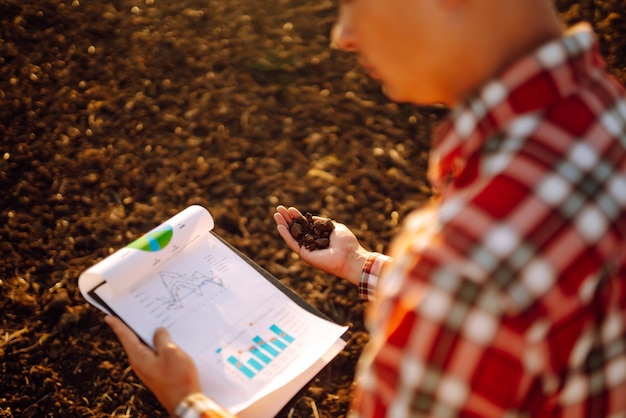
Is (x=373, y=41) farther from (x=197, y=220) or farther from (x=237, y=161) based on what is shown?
(x=237, y=161)

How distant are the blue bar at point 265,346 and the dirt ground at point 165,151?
654 mm

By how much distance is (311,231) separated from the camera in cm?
173

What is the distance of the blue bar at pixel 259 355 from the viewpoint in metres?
1.37

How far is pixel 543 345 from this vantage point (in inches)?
31.2

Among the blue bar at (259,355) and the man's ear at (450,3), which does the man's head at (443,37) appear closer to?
the man's ear at (450,3)

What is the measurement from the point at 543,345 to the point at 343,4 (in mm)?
607

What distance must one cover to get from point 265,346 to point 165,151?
1.48 m

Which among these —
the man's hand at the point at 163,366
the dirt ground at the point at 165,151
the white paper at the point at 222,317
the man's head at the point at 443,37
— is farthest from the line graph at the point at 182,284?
the man's head at the point at 443,37

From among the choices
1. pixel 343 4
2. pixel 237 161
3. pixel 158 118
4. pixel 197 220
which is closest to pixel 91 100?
pixel 158 118

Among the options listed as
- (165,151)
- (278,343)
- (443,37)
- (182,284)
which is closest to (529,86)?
(443,37)

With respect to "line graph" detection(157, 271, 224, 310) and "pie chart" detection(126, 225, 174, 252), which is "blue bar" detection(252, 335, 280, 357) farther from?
"pie chart" detection(126, 225, 174, 252)

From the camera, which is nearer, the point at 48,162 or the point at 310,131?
the point at 48,162

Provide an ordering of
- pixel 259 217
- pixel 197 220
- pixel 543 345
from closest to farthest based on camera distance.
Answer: pixel 543 345 → pixel 197 220 → pixel 259 217

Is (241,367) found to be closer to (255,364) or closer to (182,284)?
(255,364)
